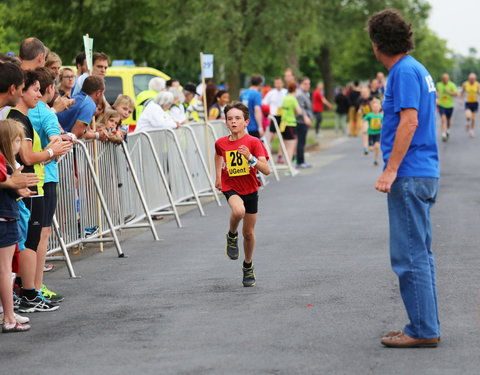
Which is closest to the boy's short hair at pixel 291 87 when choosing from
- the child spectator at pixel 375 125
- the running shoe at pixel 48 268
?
the child spectator at pixel 375 125

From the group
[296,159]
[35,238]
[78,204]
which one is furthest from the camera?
[296,159]

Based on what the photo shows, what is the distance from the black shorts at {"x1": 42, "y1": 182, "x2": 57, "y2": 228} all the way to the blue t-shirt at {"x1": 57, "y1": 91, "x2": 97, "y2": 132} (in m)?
1.71

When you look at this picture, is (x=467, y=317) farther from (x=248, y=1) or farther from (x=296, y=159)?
(x=248, y=1)

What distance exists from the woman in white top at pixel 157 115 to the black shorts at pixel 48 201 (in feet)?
20.6

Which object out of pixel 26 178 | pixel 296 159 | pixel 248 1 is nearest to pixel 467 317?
pixel 26 178

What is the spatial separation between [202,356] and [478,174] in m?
14.6

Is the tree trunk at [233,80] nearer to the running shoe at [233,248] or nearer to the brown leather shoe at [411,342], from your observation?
the running shoe at [233,248]

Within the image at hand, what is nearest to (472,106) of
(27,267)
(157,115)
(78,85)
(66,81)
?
(157,115)

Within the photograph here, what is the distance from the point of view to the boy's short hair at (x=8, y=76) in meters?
7.57

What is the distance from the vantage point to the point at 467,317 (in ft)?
24.1

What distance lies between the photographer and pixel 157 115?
14938 mm

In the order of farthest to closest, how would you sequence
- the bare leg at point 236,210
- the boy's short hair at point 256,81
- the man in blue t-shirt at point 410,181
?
the boy's short hair at point 256,81, the bare leg at point 236,210, the man in blue t-shirt at point 410,181

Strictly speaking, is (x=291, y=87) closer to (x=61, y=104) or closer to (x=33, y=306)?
(x=61, y=104)

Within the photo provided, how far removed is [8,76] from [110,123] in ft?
14.3
